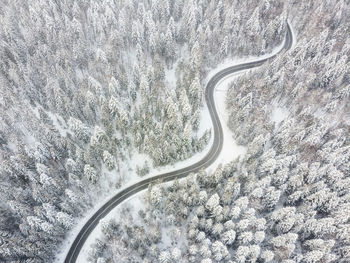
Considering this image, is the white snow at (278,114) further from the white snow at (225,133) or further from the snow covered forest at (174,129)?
the white snow at (225,133)

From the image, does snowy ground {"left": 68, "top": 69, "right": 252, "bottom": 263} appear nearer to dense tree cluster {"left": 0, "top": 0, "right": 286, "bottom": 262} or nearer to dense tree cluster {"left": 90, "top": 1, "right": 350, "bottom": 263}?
dense tree cluster {"left": 90, "top": 1, "right": 350, "bottom": 263}

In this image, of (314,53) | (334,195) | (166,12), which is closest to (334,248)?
(334,195)

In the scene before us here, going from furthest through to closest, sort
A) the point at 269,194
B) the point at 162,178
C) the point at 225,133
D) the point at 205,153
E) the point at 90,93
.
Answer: the point at 225,133
the point at 90,93
the point at 205,153
the point at 162,178
the point at 269,194

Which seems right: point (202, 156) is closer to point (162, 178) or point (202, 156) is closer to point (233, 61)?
point (162, 178)

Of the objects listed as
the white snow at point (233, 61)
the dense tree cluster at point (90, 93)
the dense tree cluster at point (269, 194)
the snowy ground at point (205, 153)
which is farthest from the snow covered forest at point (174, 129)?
the snowy ground at point (205, 153)

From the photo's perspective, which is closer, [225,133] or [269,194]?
[269,194]

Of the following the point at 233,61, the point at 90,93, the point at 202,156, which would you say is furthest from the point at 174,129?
the point at 233,61

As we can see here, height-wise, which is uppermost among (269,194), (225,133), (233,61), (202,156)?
(233,61)
